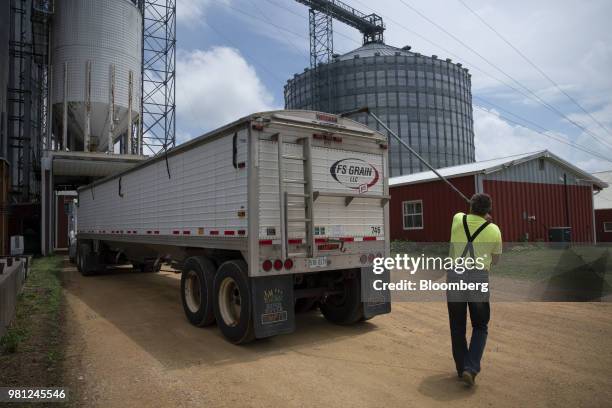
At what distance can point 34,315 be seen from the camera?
8.02 m

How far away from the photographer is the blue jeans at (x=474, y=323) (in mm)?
4531

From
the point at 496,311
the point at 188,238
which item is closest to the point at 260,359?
the point at 188,238

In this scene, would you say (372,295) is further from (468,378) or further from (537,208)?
(537,208)

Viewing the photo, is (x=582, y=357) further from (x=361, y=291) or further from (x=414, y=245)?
(x=414, y=245)

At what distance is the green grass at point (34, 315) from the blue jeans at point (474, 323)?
204 inches

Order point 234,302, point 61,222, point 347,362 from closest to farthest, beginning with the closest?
point 347,362
point 234,302
point 61,222

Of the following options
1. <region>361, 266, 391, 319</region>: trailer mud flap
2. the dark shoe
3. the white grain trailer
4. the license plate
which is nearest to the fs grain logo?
the white grain trailer

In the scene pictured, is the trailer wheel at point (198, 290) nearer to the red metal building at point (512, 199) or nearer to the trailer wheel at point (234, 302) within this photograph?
the trailer wheel at point (234, 302)

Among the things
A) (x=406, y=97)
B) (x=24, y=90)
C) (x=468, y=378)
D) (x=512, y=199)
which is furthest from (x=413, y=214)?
(x=406, y=97)

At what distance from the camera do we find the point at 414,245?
746 inches

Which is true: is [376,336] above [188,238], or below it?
below

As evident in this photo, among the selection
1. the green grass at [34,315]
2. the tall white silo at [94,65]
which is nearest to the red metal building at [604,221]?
the green grass at [34,315]

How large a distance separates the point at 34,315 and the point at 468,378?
7.58 metres

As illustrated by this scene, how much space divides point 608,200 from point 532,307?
26.1m
